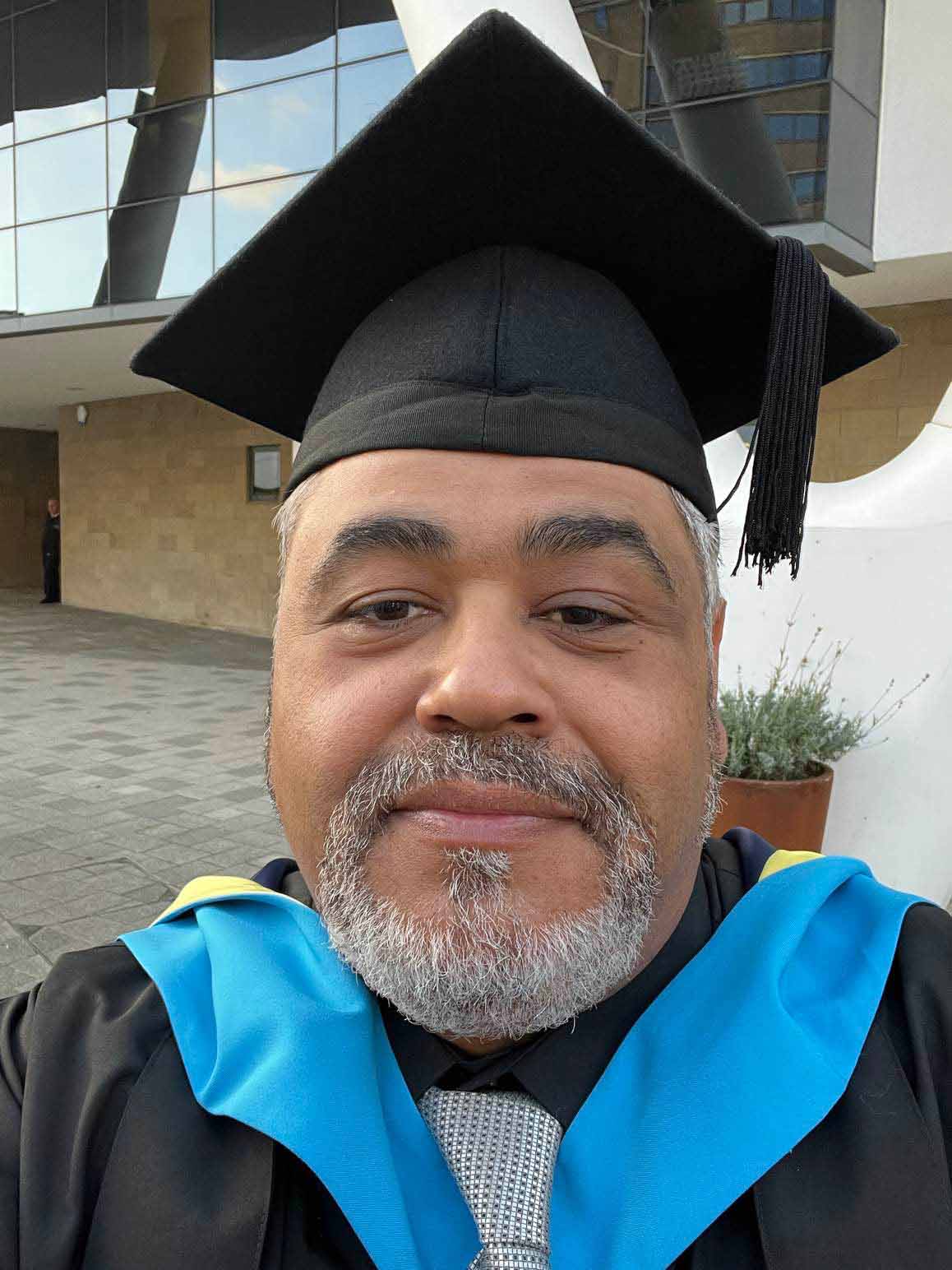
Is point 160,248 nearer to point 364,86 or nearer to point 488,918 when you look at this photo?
point 364,86

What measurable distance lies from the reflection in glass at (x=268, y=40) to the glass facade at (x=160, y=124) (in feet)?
0.06

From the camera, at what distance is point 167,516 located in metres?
15.6

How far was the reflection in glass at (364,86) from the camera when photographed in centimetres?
1023

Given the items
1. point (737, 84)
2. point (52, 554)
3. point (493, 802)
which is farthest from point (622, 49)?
point (52, 554)

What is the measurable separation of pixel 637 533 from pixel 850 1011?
65 cm

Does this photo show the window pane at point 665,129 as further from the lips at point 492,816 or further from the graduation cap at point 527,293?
the lips at point 492,816

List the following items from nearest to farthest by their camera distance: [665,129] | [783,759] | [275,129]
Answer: [783,759]
[665,129]
[275,129]

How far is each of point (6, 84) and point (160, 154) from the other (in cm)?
300

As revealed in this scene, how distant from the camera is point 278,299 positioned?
1495 mm

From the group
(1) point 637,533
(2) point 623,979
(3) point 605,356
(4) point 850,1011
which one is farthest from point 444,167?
(4) point 850,1011

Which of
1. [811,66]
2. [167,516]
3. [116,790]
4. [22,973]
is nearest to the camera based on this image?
[22,973]

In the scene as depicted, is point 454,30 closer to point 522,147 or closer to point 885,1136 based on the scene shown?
point 522,147

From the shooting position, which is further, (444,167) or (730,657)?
(730,657)

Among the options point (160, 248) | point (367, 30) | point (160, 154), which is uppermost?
point (367, 30)
